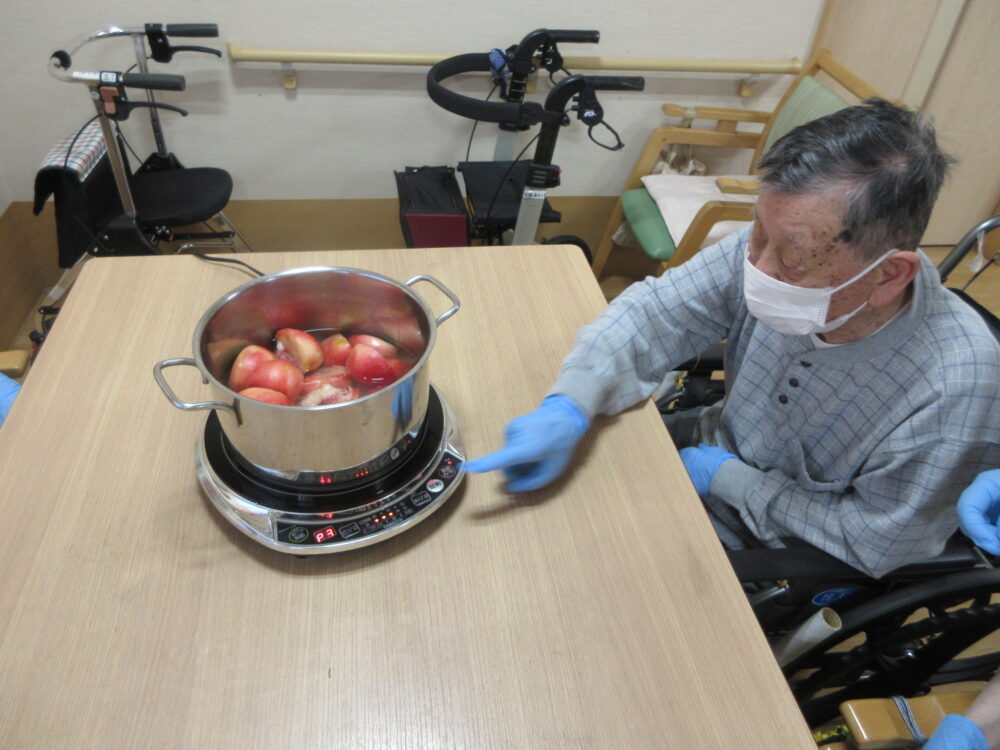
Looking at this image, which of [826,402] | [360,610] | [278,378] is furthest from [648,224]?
[360,610]

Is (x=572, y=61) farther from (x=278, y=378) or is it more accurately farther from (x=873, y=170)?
(x=278, y=378)

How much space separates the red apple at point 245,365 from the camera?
2.65 ft

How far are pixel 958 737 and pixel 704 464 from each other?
0.50 meters

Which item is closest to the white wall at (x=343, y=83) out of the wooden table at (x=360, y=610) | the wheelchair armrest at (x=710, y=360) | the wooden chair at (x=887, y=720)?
the wheelchair armrest at (x=710, y=360)

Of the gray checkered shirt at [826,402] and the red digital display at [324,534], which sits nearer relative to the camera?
the red digital display at [324,534]

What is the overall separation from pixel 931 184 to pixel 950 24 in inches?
81.9

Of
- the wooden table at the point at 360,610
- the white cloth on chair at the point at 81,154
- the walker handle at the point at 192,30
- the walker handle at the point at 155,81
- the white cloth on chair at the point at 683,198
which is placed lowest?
the white cloth on chair at the point at 683,198

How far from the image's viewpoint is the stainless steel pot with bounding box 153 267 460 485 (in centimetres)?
69

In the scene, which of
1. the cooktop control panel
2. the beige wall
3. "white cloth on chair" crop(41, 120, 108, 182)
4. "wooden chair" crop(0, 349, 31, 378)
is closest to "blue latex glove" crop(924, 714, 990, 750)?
the cooktop control panel

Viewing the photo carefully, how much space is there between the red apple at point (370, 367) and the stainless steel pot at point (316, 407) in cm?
5

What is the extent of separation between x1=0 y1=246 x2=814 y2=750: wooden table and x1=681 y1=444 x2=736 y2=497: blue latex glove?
22 cm

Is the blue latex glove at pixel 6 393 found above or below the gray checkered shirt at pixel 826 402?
below

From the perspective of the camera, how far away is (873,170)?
0.77 meters

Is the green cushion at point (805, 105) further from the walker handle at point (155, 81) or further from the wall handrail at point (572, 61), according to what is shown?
the walker handle at point (155, 81)
